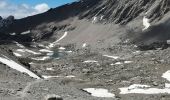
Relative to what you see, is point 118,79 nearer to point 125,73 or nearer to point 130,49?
point 125,73

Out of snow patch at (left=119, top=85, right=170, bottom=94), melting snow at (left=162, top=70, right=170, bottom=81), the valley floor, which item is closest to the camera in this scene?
the valley floor

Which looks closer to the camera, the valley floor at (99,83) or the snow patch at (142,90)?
the valley floor at (99,83)

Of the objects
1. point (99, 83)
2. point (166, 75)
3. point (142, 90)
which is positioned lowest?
point (142, 90)

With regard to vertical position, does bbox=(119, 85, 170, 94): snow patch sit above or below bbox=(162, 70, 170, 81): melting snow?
below

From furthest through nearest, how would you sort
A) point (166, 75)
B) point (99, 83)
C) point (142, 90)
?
1. point (166, 75)
2. point (99, 83)
3. point (142, 90)

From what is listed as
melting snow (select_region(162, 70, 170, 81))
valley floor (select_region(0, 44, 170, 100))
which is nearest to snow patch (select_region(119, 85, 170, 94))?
valley floor (select_region(0, 44, 170, 100))

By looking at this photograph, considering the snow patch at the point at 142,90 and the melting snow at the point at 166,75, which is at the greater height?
the melting snow at the point at 166,75

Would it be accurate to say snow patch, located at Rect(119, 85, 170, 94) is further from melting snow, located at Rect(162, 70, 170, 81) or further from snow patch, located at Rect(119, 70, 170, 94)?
melting snow, located at Rect(162, 70, 170, 81)

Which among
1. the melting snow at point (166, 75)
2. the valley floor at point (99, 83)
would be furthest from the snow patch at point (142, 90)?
the melting snow at point (166, 75)

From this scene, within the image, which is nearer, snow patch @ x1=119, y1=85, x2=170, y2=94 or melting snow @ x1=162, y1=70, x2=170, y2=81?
snow patch @ x1=119, y1=85, x2=170, y2=94

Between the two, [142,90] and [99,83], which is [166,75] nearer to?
[99,83]

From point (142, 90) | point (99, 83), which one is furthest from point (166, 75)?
point (142, 90)

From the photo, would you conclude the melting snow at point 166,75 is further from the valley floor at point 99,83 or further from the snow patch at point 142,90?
the snow patch at point 142,90

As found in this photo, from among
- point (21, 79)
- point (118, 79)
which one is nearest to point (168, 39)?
point (118, 79)
